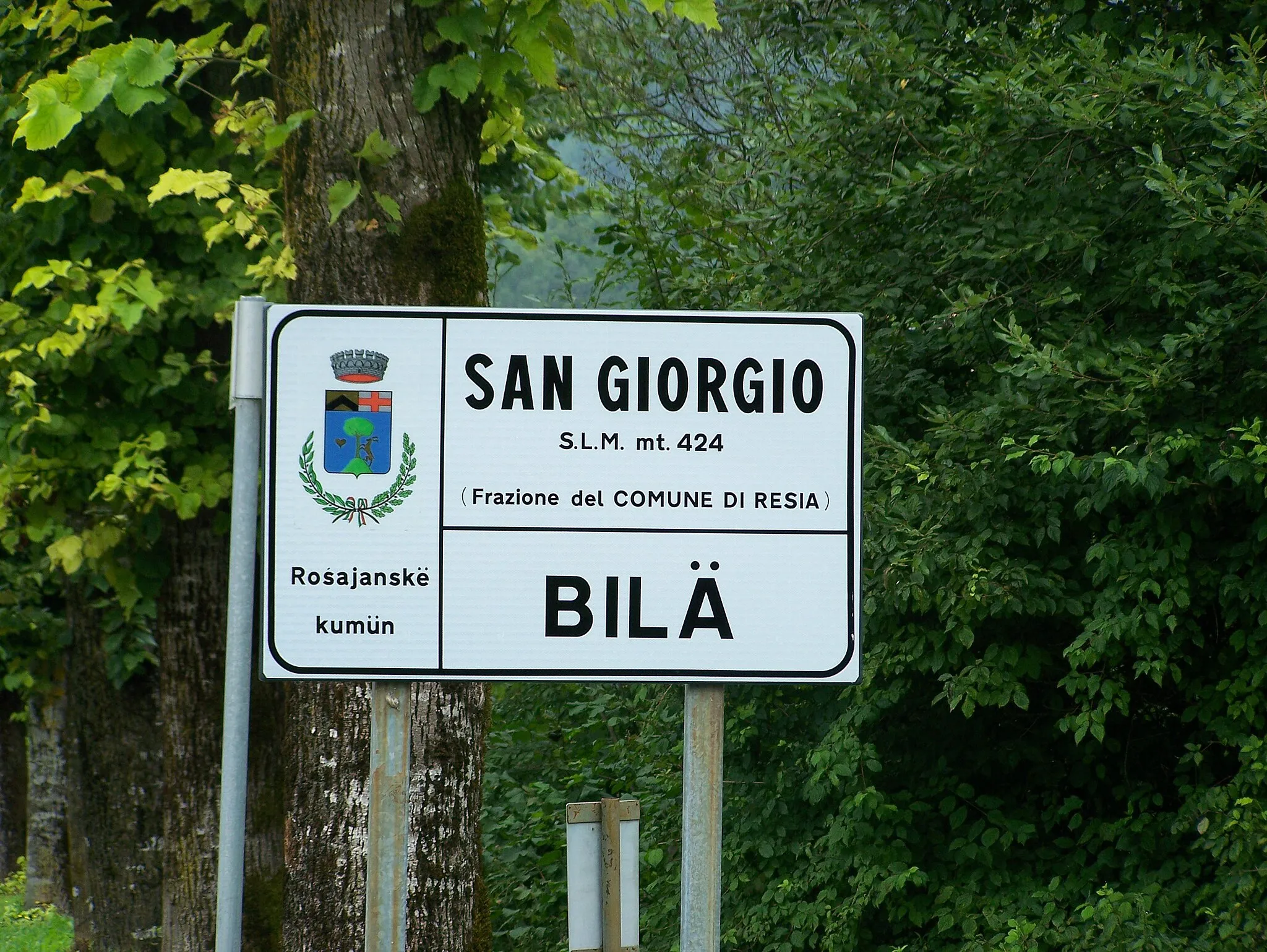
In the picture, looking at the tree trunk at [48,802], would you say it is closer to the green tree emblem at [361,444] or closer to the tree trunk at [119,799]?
the tree trunk at [119,799]

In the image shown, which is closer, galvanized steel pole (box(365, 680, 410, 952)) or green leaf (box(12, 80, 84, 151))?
galvanized steel pole (box(365, 680, 410, 952))

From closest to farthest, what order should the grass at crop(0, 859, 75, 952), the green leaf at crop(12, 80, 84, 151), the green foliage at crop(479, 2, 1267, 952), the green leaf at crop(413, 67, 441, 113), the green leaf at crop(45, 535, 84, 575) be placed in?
the green leaf at crop(413, 67, 441, 113) < the green leaf at crop(12, 80, 84, 151) < the green foliage at crop(479, 2, 1267, 952) < the green leaf at crop(45, 535, 84, 575) < the grass at crop(0, 859, 75, 952)

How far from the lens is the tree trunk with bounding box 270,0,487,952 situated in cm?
401

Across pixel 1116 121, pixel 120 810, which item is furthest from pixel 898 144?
pixel 120 810

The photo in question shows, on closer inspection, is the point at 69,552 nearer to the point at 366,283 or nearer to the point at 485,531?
the point at 366,283

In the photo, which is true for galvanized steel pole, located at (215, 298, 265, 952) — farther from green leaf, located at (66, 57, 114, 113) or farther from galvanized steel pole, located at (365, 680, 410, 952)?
green leaf, located at (66, 57, 114, 113)

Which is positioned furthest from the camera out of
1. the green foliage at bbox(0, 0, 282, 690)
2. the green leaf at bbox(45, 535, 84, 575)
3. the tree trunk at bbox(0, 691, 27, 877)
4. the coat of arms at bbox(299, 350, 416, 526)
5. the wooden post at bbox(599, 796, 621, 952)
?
the tree trunk at bbox(0, 691, 27, 877)

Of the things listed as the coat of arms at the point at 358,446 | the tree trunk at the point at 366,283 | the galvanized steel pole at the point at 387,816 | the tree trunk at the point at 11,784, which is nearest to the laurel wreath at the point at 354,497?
the coat of arms at the point at 358,446

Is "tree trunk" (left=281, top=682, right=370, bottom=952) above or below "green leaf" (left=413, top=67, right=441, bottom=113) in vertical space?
below

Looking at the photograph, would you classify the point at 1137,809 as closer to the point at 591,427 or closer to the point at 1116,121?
the point at 1116,121

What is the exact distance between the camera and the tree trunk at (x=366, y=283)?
401 centimetres

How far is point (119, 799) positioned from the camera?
8.34m

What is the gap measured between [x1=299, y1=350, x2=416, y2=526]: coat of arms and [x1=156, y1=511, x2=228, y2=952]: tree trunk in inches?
200

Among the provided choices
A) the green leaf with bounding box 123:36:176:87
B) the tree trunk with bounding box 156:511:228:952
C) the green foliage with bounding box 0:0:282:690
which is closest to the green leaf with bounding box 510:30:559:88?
the green leaf with bounding box 123:36:176:87
